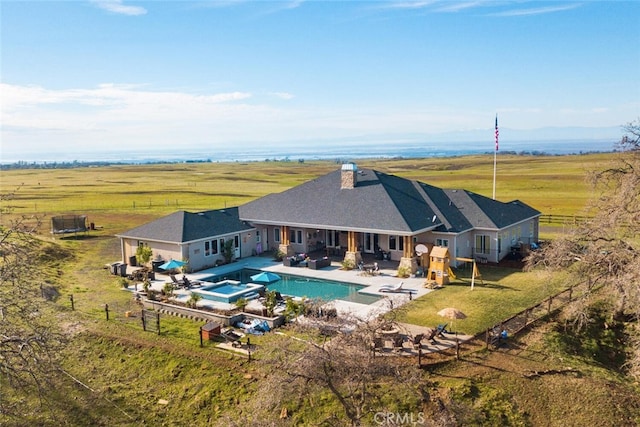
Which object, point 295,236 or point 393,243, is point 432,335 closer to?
point 393,243

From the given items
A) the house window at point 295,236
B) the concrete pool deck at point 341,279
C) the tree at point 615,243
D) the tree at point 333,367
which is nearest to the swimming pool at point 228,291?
the concrete pool deck at point 341,279

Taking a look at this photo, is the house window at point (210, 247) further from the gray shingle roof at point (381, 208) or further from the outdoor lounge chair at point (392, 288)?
the outdoor lounge chair at point (392, 288)

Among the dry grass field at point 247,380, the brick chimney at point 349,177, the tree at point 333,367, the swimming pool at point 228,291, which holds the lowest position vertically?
the dry grass field at point 247,380

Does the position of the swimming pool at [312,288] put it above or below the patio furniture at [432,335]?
below

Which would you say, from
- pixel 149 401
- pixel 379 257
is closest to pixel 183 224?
pixel 379 257

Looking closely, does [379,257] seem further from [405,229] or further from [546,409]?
[546,409]

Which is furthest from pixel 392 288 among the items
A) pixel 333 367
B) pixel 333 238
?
pixel 333 367

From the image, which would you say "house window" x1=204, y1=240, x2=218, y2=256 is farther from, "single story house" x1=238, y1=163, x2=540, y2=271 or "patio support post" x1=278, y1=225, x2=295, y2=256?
→ "patio support post" x1=278, y1=225, x2=295, y2=256
